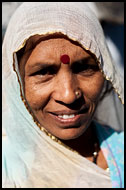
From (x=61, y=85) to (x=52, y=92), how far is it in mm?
76

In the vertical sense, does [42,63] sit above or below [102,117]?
above

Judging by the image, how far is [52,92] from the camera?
1376mm

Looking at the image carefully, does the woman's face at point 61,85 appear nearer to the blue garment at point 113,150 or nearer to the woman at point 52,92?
the woman at point 52,92

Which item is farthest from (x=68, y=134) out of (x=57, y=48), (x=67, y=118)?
(x=57, y=48)

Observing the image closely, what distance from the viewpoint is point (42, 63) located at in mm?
1326

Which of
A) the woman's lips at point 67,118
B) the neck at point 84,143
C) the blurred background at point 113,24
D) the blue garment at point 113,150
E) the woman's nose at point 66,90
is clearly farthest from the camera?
the blurred background at point 113,24

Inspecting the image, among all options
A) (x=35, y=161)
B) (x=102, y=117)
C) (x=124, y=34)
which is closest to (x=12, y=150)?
(x=35, y=161)

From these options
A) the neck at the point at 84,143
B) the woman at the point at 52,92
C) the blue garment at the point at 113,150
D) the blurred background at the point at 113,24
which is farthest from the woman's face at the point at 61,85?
the blurred background at the point at 113,24

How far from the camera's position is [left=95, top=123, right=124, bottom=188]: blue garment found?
153 centimetres

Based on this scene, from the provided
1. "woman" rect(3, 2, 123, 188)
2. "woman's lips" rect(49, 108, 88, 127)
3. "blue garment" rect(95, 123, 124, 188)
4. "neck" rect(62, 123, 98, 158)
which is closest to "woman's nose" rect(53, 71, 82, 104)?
"woman" rect(3, 2, 123, 188)

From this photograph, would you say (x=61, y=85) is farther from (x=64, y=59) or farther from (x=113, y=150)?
(x=113, y=150)

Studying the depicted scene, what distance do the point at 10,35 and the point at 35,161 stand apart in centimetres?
77

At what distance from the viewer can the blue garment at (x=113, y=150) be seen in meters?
1.53

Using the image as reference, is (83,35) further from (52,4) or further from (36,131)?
(36,131)
